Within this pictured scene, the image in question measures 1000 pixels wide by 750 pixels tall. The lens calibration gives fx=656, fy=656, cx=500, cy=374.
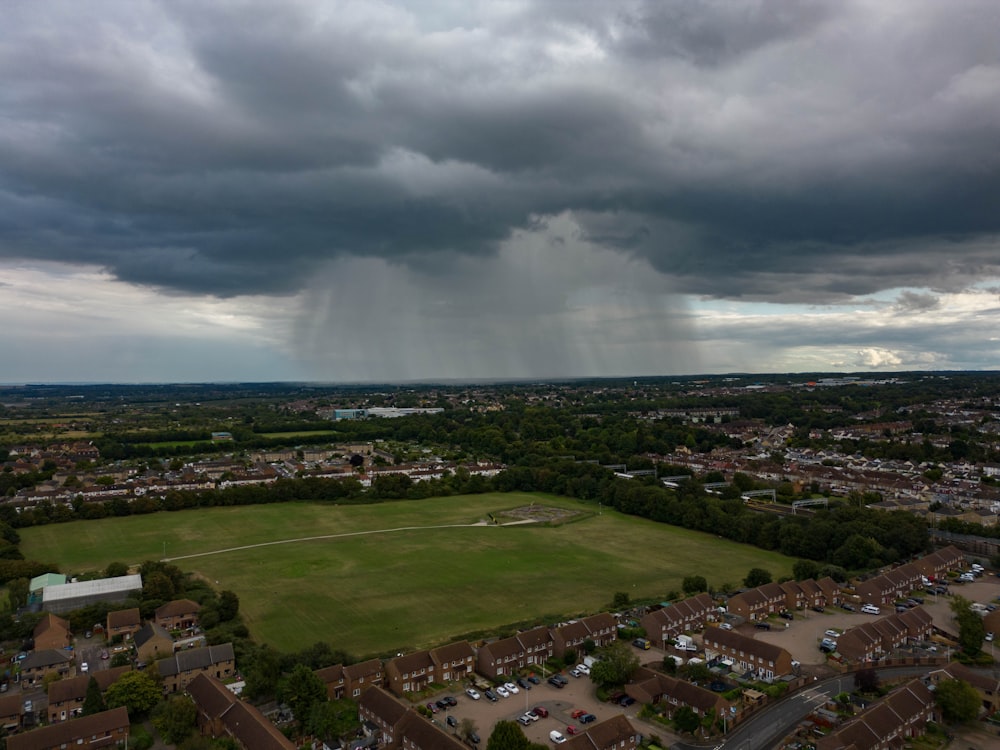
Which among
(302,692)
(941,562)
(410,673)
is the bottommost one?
(941,562)

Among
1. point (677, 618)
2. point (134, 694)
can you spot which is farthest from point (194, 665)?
point (677, 618)

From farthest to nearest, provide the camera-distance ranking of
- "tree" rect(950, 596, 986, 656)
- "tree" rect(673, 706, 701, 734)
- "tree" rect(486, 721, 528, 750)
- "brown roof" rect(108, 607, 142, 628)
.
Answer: "brown roof" rect(108, 607, 142, 628) < "tree" rect(950, 596, 986, 656) < "tree" rect(673, 706, 701, 734) < "tree" rect(486, 721, 528, 750)

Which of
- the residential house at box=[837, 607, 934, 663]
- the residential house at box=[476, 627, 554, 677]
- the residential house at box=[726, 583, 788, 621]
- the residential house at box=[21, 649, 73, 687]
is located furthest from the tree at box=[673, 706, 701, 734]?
the residential house at box=[21, 649, 73, 687]

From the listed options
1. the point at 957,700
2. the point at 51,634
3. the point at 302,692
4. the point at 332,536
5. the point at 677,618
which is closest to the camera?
the point at 957,700

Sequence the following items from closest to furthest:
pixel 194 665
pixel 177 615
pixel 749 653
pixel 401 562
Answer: pixel 194 665, pixel 749 653, pixel 177 615, pixel 401 562

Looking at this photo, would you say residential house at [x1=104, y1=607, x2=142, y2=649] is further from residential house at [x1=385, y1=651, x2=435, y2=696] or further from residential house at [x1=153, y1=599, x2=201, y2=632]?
residential house at [x1=385, y1=651, x2=435, y2=696]

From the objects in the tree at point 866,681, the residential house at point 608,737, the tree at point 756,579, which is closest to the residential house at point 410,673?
the residential house at point 608,737

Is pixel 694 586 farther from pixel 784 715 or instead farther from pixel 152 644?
pixel 152 644
